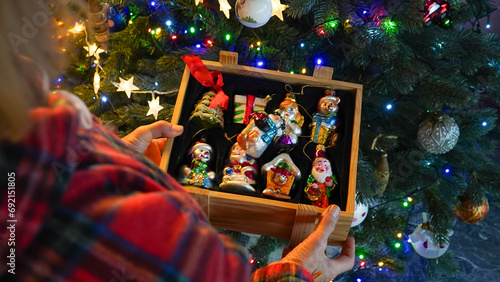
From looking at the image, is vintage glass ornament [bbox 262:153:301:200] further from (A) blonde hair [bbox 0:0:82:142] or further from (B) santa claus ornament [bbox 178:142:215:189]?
(A) blonde hair [bbox 0:0:82:142]

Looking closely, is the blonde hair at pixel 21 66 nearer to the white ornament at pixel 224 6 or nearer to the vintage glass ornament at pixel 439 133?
the white ornament at pixel 224 6

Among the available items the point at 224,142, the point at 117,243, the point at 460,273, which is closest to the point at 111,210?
the point at 117,243

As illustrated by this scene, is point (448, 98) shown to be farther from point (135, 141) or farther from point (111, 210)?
point (111, 210)

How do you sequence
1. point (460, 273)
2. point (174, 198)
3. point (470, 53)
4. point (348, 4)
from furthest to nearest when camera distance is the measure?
point (460, 273) → point (470, 53) → point (348, 4) → point (174, 198)

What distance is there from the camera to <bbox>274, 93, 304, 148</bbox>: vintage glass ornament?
1.24 metres

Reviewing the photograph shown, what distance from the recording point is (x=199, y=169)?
3.64ft

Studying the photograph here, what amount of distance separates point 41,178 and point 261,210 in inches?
27.2

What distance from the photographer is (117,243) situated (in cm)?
36

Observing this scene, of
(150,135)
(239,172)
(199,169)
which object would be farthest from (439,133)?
(150,135)

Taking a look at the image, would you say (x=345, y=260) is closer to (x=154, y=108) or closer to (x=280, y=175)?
(x=280, y=175)

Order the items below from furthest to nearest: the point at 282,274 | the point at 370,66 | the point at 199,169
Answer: the point at 370,66
the point at 199,169
the point at 282,274

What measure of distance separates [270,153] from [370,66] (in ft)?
1.59

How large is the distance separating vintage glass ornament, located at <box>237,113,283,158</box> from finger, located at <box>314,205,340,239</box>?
0.33m

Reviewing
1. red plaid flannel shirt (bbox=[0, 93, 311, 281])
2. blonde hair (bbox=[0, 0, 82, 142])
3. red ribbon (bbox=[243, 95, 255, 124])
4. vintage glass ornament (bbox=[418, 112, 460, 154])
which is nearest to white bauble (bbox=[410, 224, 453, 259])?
vintage glass ornament (bbox=[418, 112, 460, 154])
